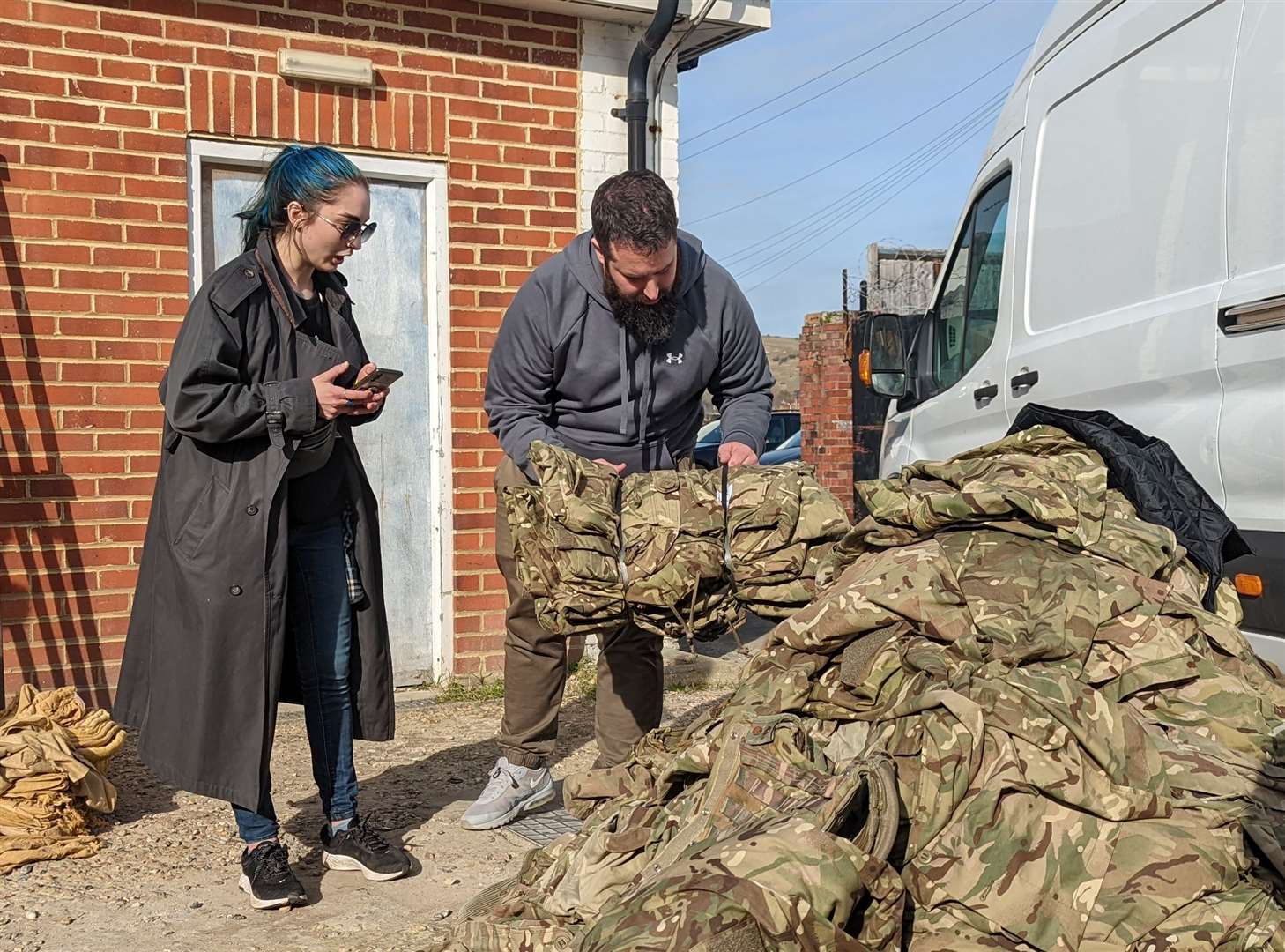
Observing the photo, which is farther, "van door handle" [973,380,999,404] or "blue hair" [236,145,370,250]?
"van door handle" [973,380,999,404]

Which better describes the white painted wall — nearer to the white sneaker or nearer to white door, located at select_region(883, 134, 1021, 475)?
white door, located at select_region(883, 134, 1021, 475)

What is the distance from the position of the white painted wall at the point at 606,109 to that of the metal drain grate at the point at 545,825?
3413 mm

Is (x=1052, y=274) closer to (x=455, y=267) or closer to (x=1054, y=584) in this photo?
(x=1054, y=584)

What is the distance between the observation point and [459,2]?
259 inches

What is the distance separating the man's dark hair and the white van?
144 centimetres

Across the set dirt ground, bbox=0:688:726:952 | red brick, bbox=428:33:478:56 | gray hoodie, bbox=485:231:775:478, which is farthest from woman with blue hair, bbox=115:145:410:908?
red brick, bbox=428:33:478:56

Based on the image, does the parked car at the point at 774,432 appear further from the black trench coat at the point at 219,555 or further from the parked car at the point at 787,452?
the black trench coat at the point at 219,555

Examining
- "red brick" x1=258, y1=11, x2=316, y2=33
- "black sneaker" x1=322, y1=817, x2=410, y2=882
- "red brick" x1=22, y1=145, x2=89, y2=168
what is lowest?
"black sneaker" x1=322, y1=817, x2=410, y2=882

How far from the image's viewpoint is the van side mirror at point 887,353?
580 centimetres

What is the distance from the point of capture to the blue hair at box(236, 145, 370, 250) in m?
3.79

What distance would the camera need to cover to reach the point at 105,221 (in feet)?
18.9

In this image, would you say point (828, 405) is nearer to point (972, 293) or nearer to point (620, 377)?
point (972, 293)

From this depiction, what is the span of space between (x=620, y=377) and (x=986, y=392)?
1.72 metres

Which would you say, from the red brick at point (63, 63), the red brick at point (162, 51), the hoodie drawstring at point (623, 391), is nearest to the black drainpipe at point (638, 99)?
the red brick at point (162, 51)
